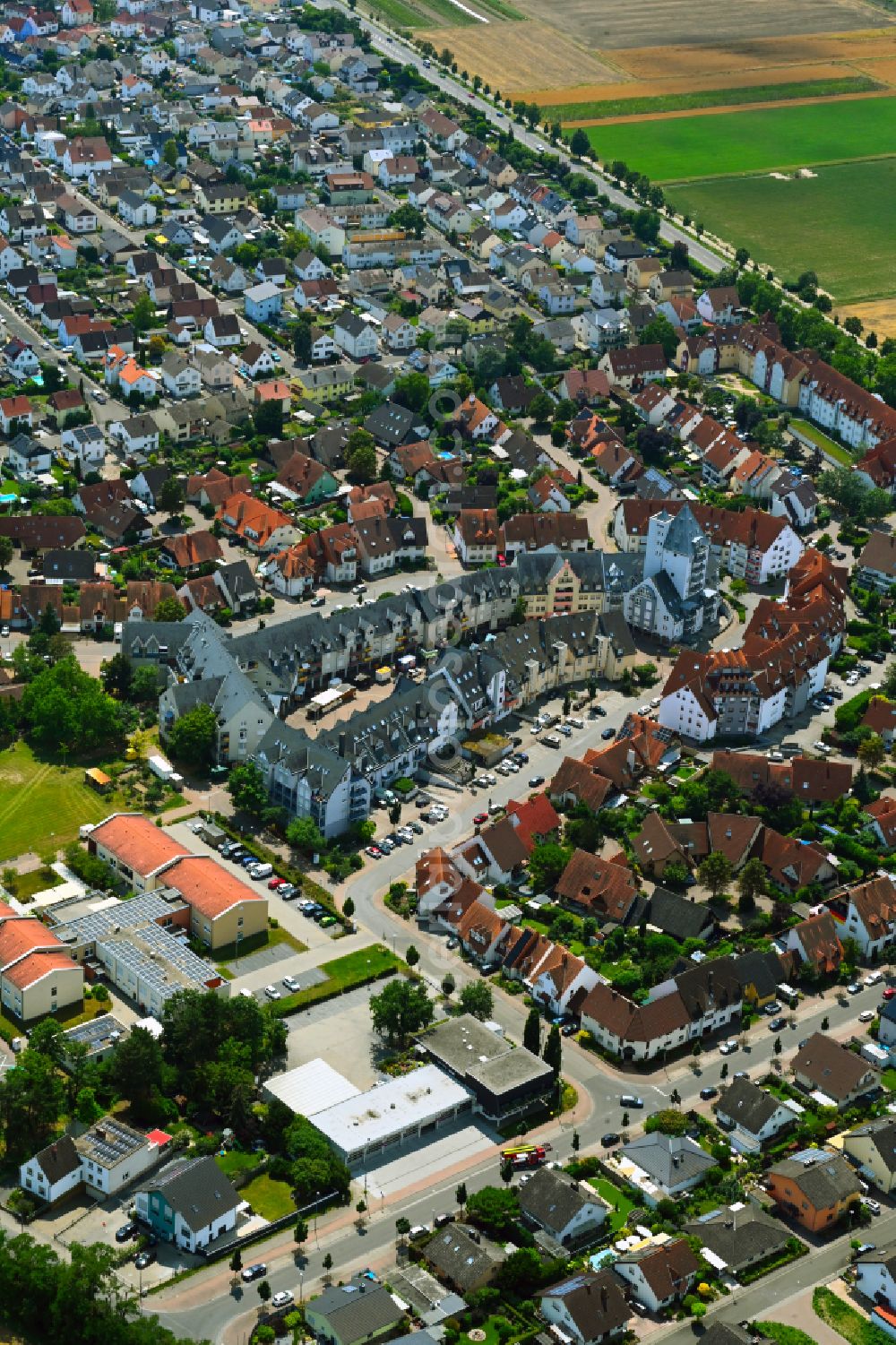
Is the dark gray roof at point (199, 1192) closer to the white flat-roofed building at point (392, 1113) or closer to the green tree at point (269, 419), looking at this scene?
the white flat-roofed building at point (392, 1113)

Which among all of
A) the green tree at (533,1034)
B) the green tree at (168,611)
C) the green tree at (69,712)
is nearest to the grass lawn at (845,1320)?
the green tree at (533,1034)

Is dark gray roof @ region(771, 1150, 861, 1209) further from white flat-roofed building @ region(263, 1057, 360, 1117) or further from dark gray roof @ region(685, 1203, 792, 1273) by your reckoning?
white flat-roofed building @ region(263, 1057, 360, 1117)

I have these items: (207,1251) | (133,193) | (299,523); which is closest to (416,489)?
(299,523)

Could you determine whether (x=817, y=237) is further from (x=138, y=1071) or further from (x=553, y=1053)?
(x=138, y=1071)

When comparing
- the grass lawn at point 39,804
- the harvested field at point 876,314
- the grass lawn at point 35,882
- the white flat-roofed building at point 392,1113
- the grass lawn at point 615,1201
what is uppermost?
the harvested field at point 876,314

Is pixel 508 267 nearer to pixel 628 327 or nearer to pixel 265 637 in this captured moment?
pixel 628 327

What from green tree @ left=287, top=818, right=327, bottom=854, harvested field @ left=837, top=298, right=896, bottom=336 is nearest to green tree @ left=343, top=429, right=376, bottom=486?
green tree @ left=287, top=818, right=327, bottom=854

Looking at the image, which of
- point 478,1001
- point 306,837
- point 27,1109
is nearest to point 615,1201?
Answer: point 478,1001
